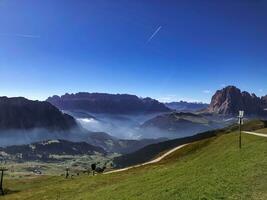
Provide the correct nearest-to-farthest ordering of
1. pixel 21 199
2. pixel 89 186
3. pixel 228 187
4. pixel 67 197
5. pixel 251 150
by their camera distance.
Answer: pixel 228 187, pixel 251 150, pixel 67 197, pixel 89 186, pixel 21 199

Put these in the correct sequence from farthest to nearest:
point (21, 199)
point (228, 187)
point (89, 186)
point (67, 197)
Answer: point (21, 199) → point (89, 186) → point (67, 197) → point (228, 187)

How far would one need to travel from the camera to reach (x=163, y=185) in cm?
4506

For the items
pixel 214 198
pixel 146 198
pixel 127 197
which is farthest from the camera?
pixel 127 197

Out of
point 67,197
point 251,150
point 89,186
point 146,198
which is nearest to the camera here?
point 146,198

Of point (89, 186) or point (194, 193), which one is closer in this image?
point (194, 193)

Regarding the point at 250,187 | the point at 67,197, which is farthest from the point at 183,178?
the point at 67,197

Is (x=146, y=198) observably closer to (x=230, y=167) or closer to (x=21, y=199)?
(x=230, y=167)

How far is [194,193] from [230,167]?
37.3 ft

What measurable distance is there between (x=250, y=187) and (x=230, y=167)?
1104cm

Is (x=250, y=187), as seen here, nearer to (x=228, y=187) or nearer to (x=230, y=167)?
(x=228, y=187)

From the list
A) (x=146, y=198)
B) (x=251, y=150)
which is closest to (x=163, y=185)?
(x=146, y=198)

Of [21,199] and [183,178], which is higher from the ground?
[183,178]

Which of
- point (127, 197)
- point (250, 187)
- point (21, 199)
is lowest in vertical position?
point (21, 199)

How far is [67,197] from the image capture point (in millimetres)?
60812
